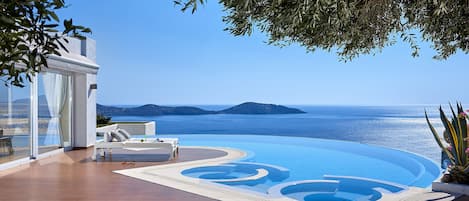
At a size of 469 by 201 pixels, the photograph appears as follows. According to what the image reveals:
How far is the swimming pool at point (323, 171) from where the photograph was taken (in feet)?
29.1

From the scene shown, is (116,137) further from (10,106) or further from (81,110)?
(10,106)

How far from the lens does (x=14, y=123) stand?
1138cm

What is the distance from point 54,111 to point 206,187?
25.5 feet

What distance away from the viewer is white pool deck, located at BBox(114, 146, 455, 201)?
710 centimetres

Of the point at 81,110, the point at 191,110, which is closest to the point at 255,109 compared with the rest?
the point at 191,110

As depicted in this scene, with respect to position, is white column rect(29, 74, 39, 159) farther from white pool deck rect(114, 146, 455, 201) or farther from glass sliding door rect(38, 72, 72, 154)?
white pool deck rect(114, 146, 455, 201)

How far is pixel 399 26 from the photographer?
15.9ft

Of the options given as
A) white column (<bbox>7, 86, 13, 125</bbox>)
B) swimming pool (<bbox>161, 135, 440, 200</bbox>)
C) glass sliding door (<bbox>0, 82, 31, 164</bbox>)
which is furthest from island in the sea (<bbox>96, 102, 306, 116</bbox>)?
white column (<bbox>7, 86, 13, 125</bbox>)

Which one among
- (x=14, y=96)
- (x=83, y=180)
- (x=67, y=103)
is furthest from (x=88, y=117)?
(x=83, y=180)

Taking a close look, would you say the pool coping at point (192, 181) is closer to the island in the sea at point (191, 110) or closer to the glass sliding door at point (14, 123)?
the glass sliding door at point (14, 123)

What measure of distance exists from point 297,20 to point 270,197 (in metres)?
4.87

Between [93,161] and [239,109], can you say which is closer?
[93,161]

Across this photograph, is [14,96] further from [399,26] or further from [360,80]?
[360,80]

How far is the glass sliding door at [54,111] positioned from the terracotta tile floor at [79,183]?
1.16 m
